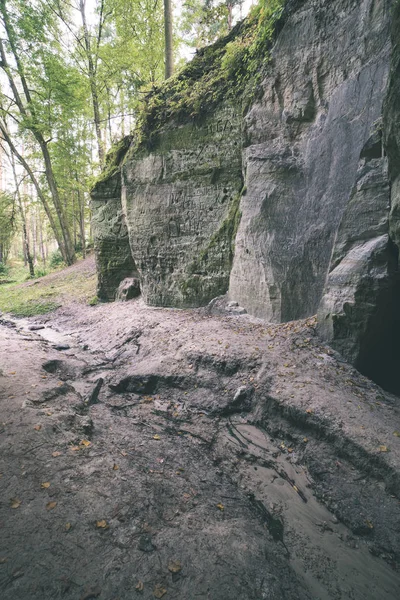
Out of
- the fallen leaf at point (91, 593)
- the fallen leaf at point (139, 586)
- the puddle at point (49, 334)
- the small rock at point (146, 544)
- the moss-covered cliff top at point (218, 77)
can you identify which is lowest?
the puddle at point (49, 334)

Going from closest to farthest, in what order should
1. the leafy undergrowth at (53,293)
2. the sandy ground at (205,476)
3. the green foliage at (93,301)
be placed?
1. the sandy ground at (205,476)
2. the green foliage at (93,301)
3. the leafy undergrowth at (53,293)

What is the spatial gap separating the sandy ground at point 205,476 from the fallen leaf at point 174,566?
0.01 m

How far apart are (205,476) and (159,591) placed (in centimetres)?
168

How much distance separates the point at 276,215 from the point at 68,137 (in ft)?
63.0

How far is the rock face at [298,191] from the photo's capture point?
5.35 m

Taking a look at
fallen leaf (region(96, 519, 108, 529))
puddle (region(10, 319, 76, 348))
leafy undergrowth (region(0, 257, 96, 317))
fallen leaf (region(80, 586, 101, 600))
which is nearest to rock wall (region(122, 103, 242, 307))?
puddle (region(10, 319, 76, 348))

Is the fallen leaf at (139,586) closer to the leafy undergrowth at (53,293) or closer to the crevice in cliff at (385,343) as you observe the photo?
the crevice in cliff at (385,343)

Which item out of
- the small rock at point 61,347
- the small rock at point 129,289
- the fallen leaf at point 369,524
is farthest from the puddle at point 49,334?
the fallen leaf at point 369,524

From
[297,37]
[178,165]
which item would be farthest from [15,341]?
[297,37]

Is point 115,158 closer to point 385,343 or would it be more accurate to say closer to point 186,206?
point 186,206

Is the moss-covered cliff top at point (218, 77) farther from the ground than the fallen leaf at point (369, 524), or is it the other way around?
the moss-covered cliff top at point (218, 77)

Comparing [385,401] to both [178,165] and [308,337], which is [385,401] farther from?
[178,165]

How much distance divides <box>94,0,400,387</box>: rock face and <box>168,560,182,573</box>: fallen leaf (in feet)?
14.4

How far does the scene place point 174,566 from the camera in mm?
2617
